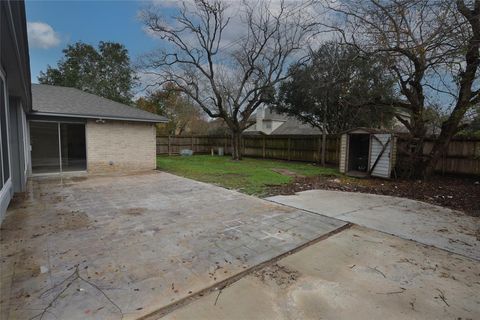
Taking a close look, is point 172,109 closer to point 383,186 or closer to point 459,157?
point 383,186

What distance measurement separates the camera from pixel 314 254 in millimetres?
3178

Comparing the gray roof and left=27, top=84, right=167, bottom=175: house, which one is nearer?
the gray roof

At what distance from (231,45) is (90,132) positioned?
31.0 ft

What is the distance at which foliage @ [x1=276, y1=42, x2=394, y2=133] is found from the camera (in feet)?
31.9

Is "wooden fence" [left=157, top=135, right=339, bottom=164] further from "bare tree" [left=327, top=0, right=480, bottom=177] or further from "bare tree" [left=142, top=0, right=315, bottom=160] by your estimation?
"bare tree" [left=327, top=0, right=480, bottom=177]

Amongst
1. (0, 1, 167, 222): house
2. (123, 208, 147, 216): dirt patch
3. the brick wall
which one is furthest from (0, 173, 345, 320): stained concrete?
the brick wall

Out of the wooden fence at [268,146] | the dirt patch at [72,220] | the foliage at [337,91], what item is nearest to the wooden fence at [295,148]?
the wooden fence at [268,146]

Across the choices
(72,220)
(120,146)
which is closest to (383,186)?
(72,220)

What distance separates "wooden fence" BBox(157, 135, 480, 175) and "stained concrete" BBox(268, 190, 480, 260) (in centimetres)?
400

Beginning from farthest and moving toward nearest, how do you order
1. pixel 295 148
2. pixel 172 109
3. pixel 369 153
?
pixel 172 109, pixel 295 148, pixel 369 153

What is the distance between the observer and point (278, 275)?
269 cm

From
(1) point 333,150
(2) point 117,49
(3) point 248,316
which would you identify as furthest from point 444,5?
(2) point 117,49

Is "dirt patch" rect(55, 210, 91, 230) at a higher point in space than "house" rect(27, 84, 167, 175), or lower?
lower

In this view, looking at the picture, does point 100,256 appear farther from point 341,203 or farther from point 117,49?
point 117,49
